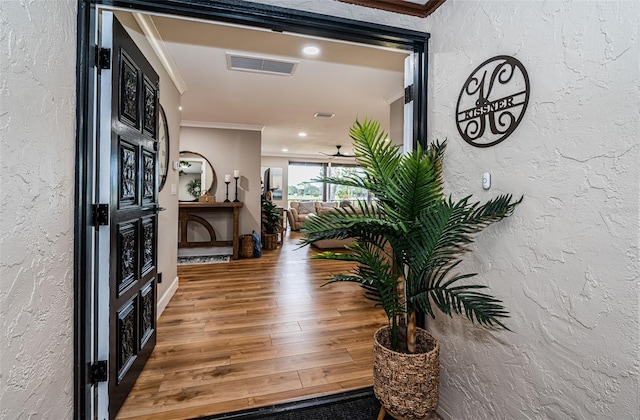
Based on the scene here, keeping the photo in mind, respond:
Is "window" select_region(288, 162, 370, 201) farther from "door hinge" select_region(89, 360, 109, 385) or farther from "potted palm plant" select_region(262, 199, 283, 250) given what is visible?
"door hinge" select_region(89, 360, 109, 385)

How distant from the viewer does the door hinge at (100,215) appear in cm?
139

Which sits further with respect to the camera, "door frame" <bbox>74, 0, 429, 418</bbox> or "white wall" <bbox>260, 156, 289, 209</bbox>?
"white wall" <bbox>260, 156, 289, 209</bbox>

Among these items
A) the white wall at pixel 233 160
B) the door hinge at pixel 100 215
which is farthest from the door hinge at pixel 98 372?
the white wall at pixel 233 160

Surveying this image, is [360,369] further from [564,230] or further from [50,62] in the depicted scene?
[50,62]

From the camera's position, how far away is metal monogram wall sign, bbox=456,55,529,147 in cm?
124

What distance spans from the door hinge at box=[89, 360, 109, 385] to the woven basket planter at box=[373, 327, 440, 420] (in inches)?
50.6

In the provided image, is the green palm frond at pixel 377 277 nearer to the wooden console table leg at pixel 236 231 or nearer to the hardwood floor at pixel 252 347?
the hardwood floor at pixel 252 347

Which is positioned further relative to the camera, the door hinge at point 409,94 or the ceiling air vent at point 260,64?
the ceiling air vent at point 260,64

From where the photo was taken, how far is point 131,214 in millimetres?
1730

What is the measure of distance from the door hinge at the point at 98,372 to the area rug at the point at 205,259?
3.76 metres

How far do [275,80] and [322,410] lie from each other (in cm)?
302

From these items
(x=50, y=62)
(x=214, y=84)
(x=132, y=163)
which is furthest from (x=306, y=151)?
(x=50, y=62)

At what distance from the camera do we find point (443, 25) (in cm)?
165

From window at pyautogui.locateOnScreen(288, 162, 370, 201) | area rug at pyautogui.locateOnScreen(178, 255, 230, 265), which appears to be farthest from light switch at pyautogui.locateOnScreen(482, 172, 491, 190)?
window at pyautogui.locateOnScreen(288, 162, 370, 201)
